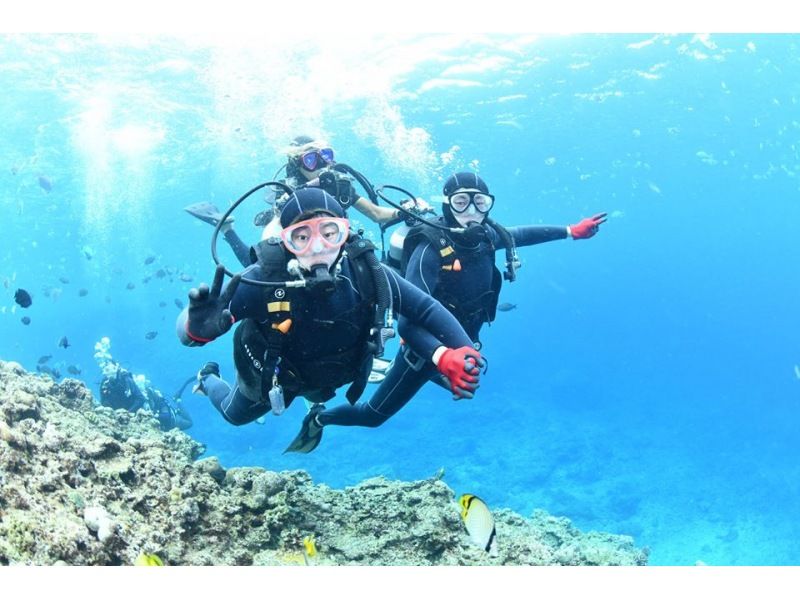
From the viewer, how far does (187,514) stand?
4066 millimetres

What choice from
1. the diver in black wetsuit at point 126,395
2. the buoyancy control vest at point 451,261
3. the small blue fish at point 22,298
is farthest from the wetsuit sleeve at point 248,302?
the diver in black wetsuit at point 126,395

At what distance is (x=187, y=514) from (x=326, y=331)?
1822 millimetres

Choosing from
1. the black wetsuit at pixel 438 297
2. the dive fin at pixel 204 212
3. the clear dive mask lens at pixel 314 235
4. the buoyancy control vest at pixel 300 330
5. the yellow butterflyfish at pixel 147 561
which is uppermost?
the dive fin at pixel 204 212

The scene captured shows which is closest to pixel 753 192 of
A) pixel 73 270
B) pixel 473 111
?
pixel 473 111

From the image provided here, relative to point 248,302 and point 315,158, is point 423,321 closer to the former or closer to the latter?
point 248,302

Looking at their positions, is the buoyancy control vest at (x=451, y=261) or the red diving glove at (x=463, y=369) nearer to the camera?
the red diving glove at (x=463, y=369)

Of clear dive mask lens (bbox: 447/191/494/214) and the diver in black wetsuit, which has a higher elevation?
the diver in black wetsuit

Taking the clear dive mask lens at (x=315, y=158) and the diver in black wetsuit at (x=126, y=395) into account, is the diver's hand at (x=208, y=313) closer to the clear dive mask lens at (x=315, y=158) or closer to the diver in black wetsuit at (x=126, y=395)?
the clear dive mask lens at (x=315, y=158)

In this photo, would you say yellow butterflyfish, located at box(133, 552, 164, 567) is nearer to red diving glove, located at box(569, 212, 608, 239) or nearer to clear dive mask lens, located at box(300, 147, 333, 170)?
clear dive mask lens, located at box(300, 147, 333, 170)

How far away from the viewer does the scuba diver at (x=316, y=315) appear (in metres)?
3.99

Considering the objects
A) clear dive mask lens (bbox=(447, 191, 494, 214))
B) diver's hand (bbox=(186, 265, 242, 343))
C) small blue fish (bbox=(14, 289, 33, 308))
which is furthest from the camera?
small blue fish (bbox=(14, 289, 33, 308))

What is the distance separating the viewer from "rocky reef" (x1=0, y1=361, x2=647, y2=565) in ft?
10.6

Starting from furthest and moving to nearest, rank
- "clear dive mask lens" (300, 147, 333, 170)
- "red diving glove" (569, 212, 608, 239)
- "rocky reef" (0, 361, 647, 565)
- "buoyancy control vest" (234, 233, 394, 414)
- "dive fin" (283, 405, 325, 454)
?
"clear dive mask lens" (300, 147, 333, 170), "red diving glove" (569, 212, 608, 239), "dive fin" (283, 405, 325, 454), "buoyancy control vest" (234, 233, 394, 414), "rocky reef" (0, 361, 647, 565)

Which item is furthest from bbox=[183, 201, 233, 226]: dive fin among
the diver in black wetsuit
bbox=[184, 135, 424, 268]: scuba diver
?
the diver in black wetsuit
